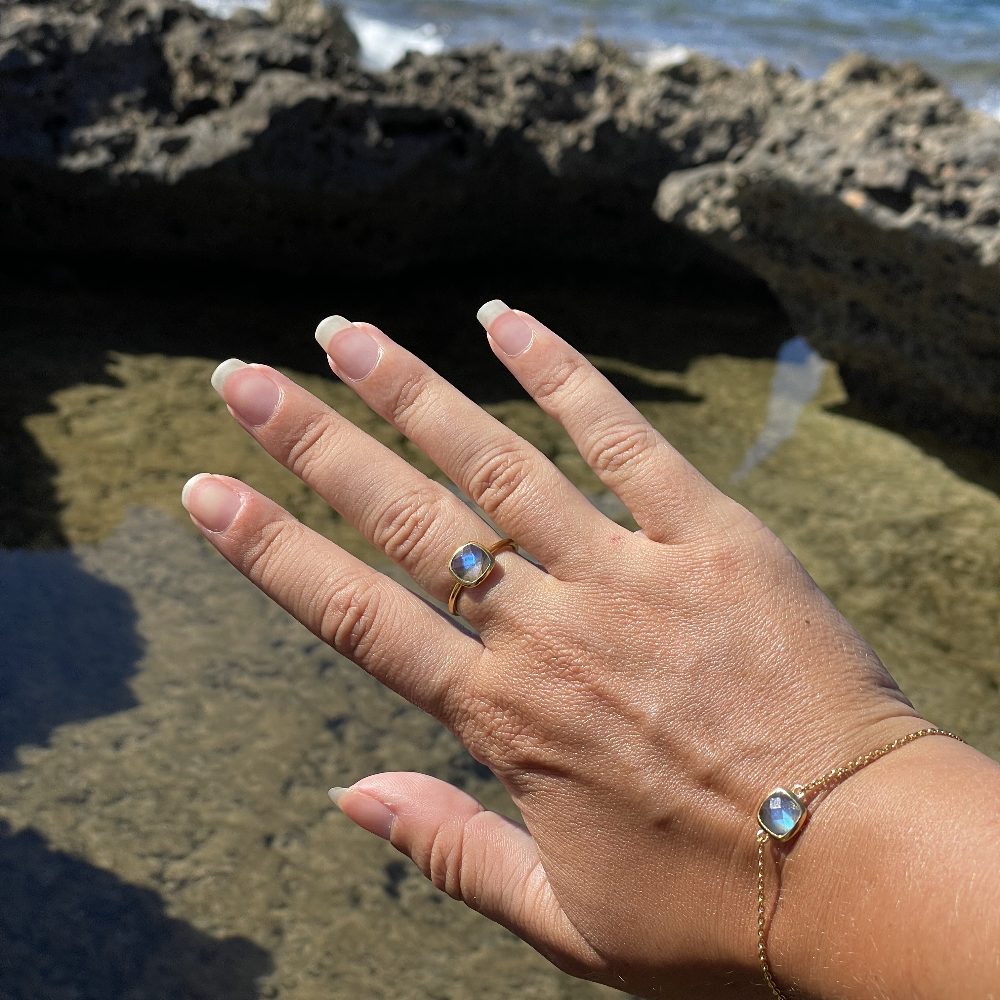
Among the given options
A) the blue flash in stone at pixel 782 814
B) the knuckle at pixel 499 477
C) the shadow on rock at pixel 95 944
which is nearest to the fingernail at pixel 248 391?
the knuckle at pixel 499 477

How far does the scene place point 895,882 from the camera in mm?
987

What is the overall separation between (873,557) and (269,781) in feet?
5.09

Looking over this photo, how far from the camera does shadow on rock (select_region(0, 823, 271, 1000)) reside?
1.61 meters

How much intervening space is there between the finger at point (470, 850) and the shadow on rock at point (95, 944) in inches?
22.3

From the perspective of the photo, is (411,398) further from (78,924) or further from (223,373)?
(78,924)

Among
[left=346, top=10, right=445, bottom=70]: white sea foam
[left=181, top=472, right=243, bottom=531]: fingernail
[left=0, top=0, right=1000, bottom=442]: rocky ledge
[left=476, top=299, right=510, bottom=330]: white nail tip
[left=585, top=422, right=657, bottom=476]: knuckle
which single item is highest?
[left=476, top=299, right=510, bottom=330]: white nail tip

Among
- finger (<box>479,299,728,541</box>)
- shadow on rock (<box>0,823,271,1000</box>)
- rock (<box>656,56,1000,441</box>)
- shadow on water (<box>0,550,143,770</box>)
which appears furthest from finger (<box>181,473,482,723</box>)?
rock (<box>656,56,1000,441</box>)

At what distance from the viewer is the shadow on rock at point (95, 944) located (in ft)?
5.27

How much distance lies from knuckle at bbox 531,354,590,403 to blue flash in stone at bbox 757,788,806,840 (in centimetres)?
51

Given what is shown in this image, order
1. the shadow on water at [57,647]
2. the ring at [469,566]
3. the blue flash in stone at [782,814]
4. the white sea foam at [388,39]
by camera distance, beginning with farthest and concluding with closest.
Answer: the white sea foam at [388,39] → the shadow on water at [57,647] → the ring at [469,566] → the blue flash in stone at [782,814]

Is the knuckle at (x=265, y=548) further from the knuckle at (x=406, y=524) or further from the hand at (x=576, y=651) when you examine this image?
the knuckle at (x=406, y=524)

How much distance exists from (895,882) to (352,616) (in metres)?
0.60

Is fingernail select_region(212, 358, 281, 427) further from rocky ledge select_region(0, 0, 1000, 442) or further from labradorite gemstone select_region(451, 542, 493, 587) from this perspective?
rocky ledge select_region(0, 0, 1000, 442)

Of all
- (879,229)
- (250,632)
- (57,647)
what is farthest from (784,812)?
(879,229)
